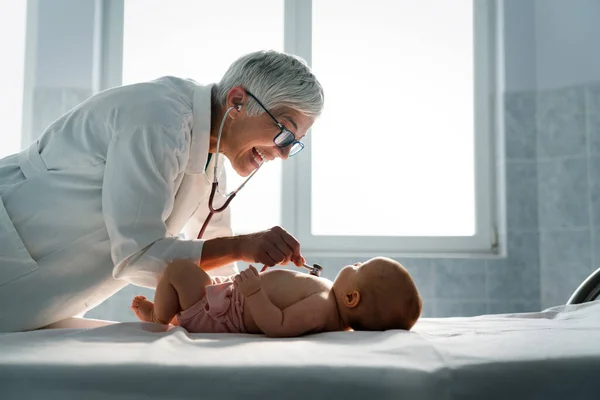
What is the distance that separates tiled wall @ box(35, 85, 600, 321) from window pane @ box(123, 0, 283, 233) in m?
0.43

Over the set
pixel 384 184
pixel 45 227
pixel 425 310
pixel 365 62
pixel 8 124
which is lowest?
pixel 425 310

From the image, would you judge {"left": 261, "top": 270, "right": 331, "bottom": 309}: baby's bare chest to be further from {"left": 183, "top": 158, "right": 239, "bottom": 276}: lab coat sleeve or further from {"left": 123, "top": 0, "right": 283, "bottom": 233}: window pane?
{"left": 123, "top": 0, "right": 283, "bottom": 233}: window pane

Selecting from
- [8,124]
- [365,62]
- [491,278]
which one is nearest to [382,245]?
[491,278]

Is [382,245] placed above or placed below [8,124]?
below

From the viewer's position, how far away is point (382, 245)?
3365 mm

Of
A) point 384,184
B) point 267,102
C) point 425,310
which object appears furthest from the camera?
point 384,184

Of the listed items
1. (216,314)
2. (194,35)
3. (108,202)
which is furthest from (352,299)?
(194,35)

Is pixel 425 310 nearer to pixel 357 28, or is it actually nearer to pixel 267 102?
pixel 357 28

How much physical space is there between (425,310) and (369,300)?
1.75 meters

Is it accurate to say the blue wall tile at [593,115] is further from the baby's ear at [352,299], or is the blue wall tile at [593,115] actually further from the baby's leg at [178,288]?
the baby's leg at [178,288]

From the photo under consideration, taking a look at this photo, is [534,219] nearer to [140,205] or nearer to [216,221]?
[216,221]

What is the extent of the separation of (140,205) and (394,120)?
222cm

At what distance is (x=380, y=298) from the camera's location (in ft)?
5.04

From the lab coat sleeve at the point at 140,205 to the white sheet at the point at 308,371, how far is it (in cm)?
40
